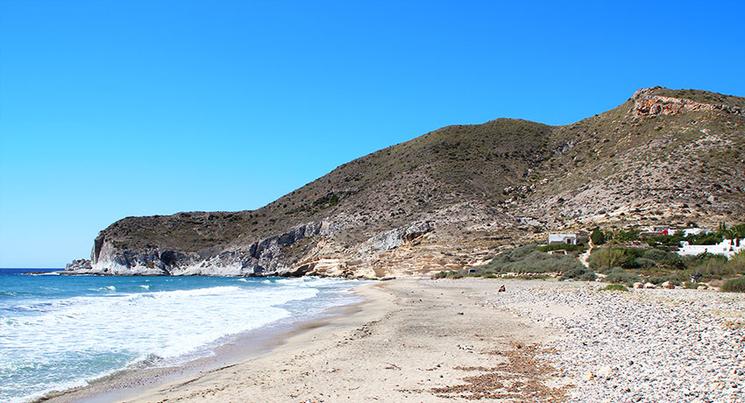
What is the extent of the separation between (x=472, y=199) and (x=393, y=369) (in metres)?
62.3

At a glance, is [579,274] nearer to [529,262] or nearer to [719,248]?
[529,262]

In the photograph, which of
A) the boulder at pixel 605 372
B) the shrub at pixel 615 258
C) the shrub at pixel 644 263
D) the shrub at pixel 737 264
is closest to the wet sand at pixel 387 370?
the boulder at pixel 605 372

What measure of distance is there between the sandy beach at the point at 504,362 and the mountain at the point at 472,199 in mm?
37269

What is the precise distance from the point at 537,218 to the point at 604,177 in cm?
960

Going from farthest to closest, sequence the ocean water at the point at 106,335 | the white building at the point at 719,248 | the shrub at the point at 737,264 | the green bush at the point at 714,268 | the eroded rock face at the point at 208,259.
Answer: the eroded rock face at the point at 208,259 → the white building at the point at 719,248 → the green bush at the point at 714,268 → the shrub at the point at 737,264 → the ocean water at the point at 106,335

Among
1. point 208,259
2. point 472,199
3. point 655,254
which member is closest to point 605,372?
point 655,254

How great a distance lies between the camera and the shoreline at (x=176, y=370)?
10.1 metres

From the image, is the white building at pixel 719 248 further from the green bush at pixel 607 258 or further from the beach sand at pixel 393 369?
the beach sand at pixel 393 369

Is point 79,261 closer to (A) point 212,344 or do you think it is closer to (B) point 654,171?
(B) point 654,171

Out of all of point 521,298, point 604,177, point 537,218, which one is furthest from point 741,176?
point 521,298

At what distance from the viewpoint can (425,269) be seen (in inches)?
2120

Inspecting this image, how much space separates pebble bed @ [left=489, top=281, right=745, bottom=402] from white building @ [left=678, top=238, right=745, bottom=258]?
756 inches

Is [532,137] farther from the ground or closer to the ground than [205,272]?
farther from the ground

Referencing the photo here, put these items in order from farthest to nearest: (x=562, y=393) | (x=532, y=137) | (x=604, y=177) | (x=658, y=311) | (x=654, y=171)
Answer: (x=532, y=137), (x=604, y=177), (x=654, y=171), (x=658, y=311), (x=562, y=393)
